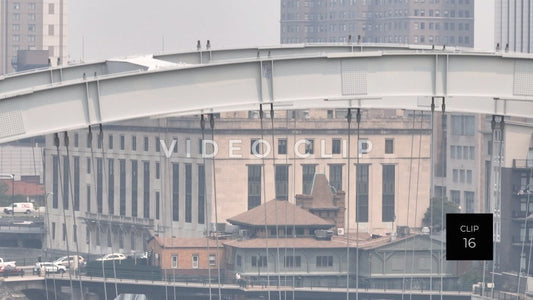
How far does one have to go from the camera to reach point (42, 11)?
175 m

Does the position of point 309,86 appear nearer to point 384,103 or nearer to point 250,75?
point 250,75

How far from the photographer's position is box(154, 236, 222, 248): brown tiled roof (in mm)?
104625

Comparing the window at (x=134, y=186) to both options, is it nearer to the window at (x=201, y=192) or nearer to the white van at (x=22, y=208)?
the window at (x=201, y=192)

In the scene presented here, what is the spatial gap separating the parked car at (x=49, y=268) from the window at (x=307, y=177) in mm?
15396

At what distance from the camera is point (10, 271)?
106688mm

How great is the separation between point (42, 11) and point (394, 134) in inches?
2795

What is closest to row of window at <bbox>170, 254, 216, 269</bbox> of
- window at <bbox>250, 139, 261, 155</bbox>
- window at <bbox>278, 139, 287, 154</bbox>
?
window at <bbox>250, 139, 261, 155</bbox>

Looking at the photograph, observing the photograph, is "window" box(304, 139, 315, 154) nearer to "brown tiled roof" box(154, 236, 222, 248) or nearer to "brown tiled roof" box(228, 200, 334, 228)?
"brown tiled roof" box(228, 200, 334, 228)

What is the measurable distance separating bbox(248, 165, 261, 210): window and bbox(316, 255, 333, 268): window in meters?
6.75

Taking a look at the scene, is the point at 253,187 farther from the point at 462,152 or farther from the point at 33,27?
the point at 33,27

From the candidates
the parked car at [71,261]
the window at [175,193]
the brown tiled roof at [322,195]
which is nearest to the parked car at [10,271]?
the parked car at [71,261]

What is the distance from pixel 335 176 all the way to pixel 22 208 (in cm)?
3148

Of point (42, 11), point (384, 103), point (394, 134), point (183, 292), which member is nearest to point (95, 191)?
point (183, 292)

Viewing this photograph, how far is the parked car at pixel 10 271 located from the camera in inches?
4181
